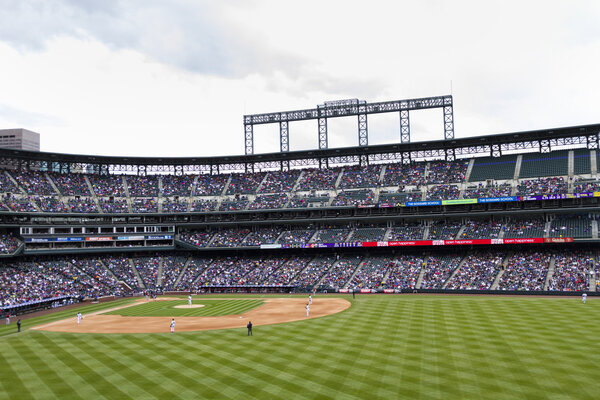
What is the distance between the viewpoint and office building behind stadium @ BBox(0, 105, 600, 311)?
191 feet

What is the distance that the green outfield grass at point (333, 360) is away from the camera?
20.3m

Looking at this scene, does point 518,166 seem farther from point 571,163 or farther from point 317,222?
point 317,222

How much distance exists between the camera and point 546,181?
6347 centimetres

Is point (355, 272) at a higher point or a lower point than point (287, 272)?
higher

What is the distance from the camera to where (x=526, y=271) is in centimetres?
5559

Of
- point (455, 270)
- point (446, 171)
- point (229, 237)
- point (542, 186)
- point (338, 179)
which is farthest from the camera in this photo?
point (338, 179)

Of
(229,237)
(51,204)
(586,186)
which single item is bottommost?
(229,237)

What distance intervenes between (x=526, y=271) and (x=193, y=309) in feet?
141

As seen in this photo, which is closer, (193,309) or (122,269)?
(193,309)

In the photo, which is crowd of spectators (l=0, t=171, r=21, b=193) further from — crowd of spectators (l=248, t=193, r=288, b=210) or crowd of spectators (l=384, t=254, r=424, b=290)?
crowd of spectators (l=384, t=254, r=424, b=290)

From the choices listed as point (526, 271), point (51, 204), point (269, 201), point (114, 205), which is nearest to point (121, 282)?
point (114, 205)

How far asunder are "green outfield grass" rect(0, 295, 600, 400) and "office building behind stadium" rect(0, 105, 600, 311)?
21.8m

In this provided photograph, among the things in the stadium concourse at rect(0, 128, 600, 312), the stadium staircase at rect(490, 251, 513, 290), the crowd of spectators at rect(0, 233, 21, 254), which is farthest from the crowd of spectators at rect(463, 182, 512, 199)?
the crowd of spectators at rect(0, 233, 21, 254)

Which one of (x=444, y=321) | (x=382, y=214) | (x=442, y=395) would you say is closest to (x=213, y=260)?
(x=382, y=214)
